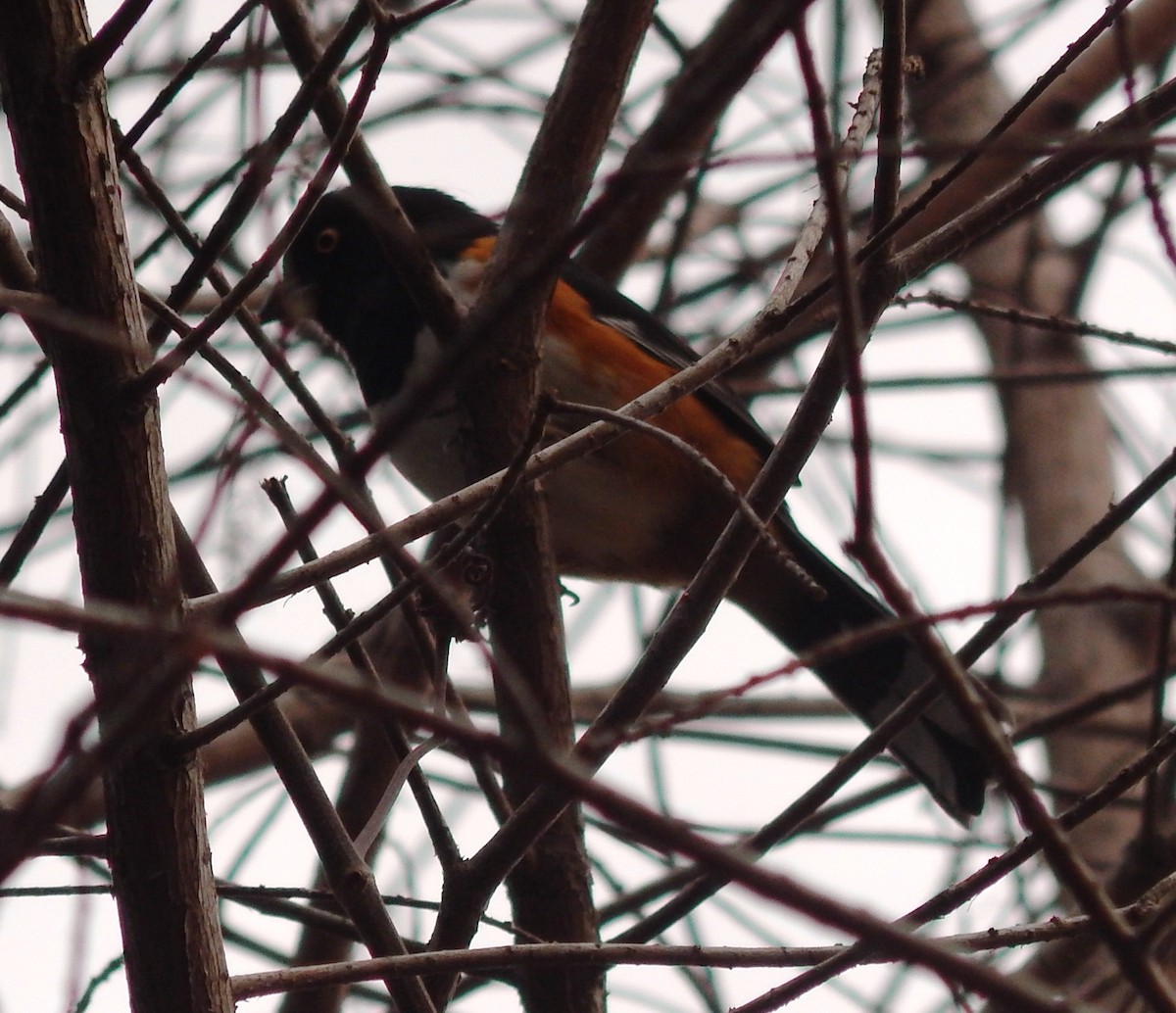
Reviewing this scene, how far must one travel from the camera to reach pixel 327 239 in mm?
4191

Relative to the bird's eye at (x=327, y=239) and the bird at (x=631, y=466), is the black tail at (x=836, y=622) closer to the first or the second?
the bird at (x=631, y=466)

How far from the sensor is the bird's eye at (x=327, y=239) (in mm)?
4191

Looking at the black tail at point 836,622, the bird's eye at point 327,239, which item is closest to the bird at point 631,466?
the black tail at point 836,622

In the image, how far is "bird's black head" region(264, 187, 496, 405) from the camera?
3.73 m

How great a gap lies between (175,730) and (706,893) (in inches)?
30.7

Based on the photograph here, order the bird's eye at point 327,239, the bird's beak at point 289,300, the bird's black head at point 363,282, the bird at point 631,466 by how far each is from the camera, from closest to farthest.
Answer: the bird at point 631,466 → the bird's black head at point 363,282 → the bird's beak at point 289,300 → the bird's eye at point 327,239

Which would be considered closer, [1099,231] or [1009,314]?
[1009,314]

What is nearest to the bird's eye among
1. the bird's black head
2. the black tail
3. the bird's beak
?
the bird's black head

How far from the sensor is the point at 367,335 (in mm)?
3857

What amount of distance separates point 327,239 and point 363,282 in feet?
0.53

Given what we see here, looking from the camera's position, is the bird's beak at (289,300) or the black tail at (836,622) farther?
the bird's beak at (289,300)

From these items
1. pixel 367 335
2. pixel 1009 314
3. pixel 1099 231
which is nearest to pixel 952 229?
pixel 1009 314

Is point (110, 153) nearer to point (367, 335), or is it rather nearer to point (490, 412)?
point (490, 412)

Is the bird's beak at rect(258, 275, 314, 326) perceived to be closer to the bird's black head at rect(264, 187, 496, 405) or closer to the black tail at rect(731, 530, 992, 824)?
the bird's black head at rect(264, 187, 496, 405)
